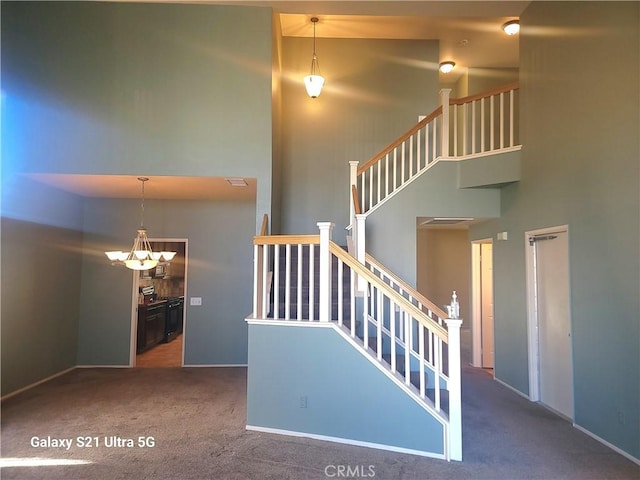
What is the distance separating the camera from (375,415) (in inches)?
129

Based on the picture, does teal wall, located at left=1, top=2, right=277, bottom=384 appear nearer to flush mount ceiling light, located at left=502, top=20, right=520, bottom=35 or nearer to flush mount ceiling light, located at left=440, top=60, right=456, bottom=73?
flush mount ceiling light, located at left=502, top=20, right=520, bottom=35

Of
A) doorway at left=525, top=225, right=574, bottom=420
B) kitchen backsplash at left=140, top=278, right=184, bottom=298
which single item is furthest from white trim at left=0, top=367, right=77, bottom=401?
doorway at left=525, top=225, right=574, bottom=420

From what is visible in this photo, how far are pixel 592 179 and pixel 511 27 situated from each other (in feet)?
11.3

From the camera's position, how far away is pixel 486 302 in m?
6.19

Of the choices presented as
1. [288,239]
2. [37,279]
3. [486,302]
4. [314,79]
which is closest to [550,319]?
[486,302]

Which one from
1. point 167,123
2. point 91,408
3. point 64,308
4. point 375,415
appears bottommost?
point 91,408

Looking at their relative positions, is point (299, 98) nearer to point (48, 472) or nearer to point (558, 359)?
point (558, 359)

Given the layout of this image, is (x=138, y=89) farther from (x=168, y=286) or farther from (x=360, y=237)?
(x=168, y=286)

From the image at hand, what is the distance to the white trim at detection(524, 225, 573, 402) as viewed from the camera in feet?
14.9

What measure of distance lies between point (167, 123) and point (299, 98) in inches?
101

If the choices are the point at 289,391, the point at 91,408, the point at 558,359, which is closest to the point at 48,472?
the point at 91,408

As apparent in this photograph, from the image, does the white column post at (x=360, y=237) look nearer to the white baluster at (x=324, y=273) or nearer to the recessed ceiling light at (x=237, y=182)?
the white baluster at (x=324, y=273)

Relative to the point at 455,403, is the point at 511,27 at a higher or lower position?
higher

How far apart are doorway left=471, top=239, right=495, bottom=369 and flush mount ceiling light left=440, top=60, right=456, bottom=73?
340 centimetres
